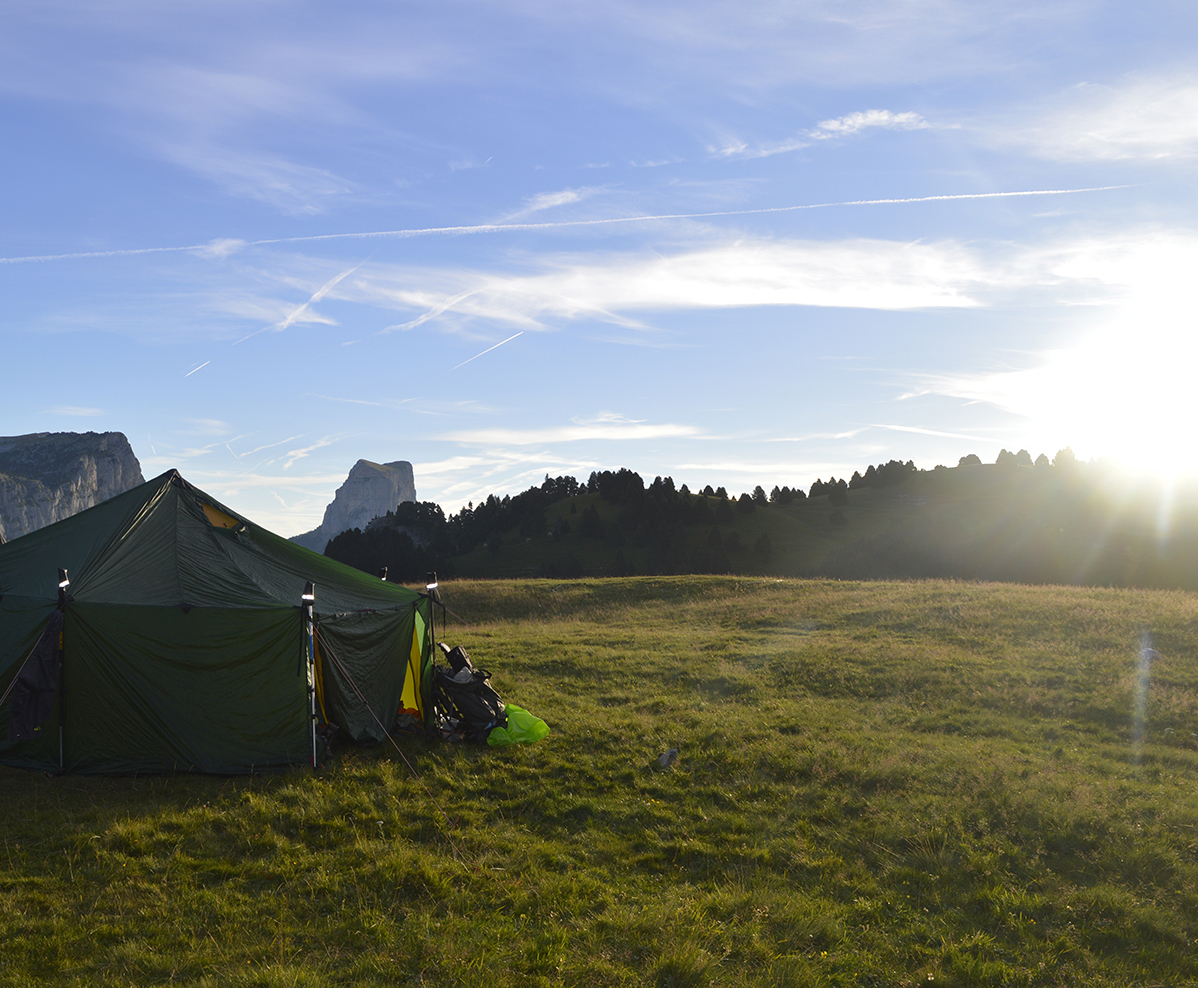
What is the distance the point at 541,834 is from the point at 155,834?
5.13 m

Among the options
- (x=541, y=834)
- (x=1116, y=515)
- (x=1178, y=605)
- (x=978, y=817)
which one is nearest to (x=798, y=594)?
(x=1178, y=605)

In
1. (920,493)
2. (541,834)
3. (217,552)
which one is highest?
(920,493)

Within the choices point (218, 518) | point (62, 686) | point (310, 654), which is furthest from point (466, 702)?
point (62, 686)

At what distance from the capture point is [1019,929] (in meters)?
7.45

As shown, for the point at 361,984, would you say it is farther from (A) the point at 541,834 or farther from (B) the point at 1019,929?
(B) the point at 1019,929

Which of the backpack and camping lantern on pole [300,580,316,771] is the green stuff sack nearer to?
the backpack


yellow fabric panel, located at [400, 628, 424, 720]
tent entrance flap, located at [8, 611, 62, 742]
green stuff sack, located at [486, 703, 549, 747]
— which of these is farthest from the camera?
yellow fabric panel, located at [400, 628, 424, 720]

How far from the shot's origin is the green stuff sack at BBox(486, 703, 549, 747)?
43.6 ft

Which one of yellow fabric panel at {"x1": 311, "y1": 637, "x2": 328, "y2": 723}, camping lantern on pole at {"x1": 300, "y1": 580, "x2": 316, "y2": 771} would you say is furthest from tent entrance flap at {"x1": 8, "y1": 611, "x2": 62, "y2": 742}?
yellow fabric panel at {"x1": 311, "y1": 637, "x2": 328, "y2": 723}

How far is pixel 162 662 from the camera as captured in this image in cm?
1188

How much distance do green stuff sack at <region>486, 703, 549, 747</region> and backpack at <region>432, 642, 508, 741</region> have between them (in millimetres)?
124

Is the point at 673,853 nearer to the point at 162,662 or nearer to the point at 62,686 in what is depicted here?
the point at 162,662

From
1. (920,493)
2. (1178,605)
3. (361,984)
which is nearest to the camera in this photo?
(361,984)

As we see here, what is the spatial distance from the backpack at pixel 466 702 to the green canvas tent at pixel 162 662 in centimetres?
138
